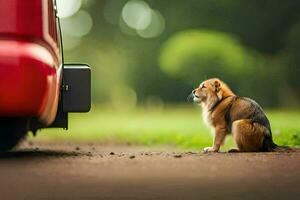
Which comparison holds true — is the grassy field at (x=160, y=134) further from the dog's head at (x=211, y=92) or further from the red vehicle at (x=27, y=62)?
the red vehicle at (x=27, y=62)

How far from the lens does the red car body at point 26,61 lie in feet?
25.0

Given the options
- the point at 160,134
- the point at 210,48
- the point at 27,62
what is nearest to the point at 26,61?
the point at 27,62

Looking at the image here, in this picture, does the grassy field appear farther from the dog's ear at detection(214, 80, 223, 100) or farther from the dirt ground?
the dirt ground

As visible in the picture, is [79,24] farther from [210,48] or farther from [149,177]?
[149,177]

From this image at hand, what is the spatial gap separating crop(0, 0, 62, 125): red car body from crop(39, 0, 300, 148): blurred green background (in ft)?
67.4

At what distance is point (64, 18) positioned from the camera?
44.7 metres

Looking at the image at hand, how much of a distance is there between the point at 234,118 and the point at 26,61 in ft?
13.1

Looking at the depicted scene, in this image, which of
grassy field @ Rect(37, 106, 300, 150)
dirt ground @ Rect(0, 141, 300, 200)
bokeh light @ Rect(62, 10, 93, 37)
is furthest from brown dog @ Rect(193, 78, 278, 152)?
bokeh light @ Rect(62, 10, 93, 37)

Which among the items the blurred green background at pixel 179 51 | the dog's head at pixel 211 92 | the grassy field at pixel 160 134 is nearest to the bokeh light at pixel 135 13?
the blurred green background at pixel 179 51

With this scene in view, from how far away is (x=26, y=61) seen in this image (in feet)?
25.1

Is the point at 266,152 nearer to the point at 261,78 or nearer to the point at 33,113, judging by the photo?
the point at 33,113

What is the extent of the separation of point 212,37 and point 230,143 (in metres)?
20.9

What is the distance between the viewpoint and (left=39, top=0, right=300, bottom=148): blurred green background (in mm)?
34750

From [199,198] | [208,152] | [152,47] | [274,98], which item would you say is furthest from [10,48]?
[152,47]
